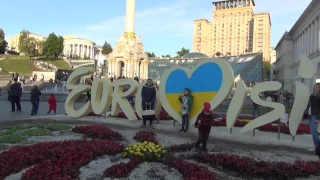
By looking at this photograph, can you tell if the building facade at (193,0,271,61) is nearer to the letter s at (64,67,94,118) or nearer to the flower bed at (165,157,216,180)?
the letter s at (64,67,94,118)

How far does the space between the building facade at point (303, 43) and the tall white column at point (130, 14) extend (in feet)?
110

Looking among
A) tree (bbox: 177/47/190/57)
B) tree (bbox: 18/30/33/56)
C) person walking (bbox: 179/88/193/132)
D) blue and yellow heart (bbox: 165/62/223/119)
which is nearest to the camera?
blue and yellow heart (bbox: 165/62/223/119)

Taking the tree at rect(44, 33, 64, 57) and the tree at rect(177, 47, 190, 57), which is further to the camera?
the tree at rect(177, 47, 190, 57)

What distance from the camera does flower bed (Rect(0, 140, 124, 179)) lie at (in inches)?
272

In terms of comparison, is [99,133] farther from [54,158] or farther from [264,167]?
[264,167]

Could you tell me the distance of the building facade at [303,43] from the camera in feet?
178

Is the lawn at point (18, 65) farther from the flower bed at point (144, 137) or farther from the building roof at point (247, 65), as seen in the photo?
the flower bed at point (144, 137)

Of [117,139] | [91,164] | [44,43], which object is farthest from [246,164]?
[44,43]

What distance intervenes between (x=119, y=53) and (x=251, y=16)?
311ft

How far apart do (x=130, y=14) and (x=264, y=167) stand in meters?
65.4

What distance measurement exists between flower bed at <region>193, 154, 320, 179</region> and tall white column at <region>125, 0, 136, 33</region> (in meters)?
64.3

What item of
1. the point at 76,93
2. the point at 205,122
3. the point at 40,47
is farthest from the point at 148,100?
the point at 40,47

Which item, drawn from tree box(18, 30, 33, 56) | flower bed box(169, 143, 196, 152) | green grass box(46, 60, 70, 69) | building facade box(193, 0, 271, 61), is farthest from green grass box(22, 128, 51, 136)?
building facade box(193, 0, 271, 61)

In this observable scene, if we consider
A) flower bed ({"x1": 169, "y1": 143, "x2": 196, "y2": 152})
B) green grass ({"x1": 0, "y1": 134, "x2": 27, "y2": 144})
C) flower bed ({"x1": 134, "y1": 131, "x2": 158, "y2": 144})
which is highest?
flower bed ({"x1": 134, "y1": 131, "x2": 158, "y2": 144})
